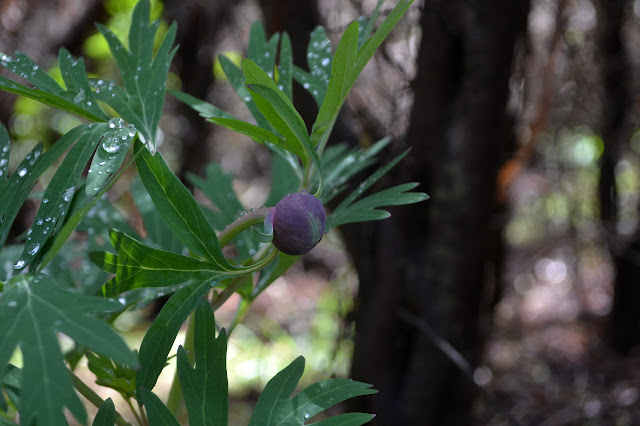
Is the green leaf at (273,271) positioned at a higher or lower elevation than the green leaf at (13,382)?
lower

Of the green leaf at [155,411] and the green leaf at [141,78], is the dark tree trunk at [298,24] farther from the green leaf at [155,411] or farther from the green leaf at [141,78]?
the green leaf at [155,411]

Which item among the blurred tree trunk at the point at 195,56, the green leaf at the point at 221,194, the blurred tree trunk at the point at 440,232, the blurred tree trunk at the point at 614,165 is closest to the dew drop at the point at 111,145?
the green leaf at the point at 221,194

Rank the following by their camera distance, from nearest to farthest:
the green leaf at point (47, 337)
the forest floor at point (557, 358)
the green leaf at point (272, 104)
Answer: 1. the green leaf at point (47, 337)
2. the green leaf at point (272, 104)
3. the forest floor at point (557, 358)

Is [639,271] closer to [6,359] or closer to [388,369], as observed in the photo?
[388,369]

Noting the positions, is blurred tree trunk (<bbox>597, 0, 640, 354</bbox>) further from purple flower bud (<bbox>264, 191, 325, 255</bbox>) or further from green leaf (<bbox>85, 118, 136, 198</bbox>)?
green leaf (<bbox>85, 118, 136, 198</bbox>)

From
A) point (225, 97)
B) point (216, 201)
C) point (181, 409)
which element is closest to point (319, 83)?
point (216, 201)

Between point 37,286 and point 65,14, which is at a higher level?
point 65,14

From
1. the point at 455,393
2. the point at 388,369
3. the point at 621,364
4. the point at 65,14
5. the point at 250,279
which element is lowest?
the point at 621,364

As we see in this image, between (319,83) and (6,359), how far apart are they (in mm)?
475

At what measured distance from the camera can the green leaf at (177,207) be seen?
46 cm

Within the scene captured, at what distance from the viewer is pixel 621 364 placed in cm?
213

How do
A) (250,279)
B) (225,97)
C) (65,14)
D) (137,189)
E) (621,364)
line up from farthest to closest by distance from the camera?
(225,97), (65,14), (621,364), (137,189), (250,279)

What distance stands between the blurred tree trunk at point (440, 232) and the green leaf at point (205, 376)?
699mm

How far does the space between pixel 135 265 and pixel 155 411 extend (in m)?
0.12
